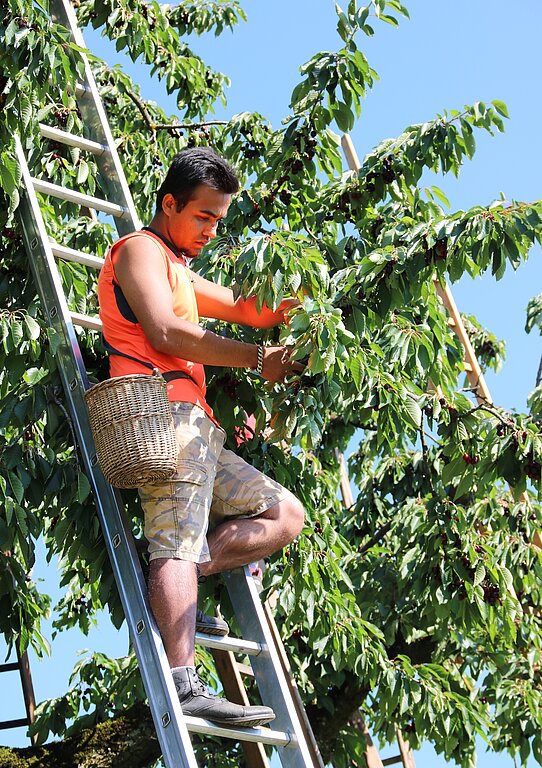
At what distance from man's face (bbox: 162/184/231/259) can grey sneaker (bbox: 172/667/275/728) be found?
4.03ft

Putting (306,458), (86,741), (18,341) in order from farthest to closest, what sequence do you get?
(306,458) < (86,741) < (18,341)

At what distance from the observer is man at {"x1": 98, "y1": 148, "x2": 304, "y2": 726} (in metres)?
3.01

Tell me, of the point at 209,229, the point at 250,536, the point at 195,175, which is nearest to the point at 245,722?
the point at 250,536

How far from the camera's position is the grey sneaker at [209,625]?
3238mm

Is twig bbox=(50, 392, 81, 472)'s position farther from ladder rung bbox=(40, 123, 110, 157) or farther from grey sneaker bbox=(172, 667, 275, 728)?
ladder rung bbox=(40, 123, 110, 157)

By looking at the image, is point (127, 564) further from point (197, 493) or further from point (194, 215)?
point (194, 215)

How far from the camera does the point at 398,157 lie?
450 centimetres

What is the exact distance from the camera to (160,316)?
3.12m

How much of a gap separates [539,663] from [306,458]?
5.41 feet

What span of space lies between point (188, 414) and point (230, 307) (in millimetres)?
544

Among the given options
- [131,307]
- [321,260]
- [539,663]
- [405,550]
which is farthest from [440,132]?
[539,663]

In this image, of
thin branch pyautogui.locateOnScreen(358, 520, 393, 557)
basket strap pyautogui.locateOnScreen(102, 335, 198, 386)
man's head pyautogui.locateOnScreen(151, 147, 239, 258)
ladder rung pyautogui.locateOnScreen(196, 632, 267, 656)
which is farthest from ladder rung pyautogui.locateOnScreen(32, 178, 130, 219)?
thin branch pyautogui.locateOnScreen(358, 520, 393, 557)

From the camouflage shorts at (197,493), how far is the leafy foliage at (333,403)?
32 cm

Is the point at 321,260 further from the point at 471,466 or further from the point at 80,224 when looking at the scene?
the point at 80,224
